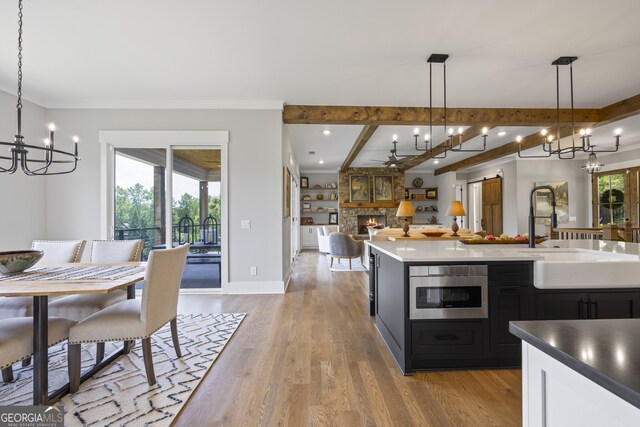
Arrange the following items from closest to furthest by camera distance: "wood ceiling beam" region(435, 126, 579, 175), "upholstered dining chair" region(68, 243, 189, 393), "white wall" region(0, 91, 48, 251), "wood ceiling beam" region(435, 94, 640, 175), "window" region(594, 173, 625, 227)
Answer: "upholstered dining chair" region(68, 243, 189, 393)
"white wall" region(0, 91, 48, 251)
"wood ceiling beam" region(435, 94, 640, 175)
"wood ceiling beam" region(435, 126, 579, 175)
"window" region(594, 173, 625, 227)

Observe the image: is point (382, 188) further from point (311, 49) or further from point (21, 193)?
point (21, 193)

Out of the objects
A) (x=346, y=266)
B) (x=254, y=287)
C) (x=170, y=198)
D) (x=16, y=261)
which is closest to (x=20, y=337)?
(x=16, y=261)

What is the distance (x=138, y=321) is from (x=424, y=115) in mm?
4386

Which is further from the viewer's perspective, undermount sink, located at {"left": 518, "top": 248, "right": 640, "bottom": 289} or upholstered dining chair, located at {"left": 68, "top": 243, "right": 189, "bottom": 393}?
undermount sink, located at {"left": 518, "top": 248, "right": 640, "bottom": 289}

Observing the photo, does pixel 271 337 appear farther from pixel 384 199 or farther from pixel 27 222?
pixel 384 199

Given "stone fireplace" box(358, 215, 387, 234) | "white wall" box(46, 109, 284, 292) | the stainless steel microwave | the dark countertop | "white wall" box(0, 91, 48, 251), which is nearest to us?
the dark countertop

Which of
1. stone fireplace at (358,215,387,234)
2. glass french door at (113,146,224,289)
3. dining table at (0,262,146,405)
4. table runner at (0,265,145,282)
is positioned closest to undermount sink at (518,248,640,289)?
dining table at (0,262,146,405)

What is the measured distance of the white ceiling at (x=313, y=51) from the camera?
2.48 m

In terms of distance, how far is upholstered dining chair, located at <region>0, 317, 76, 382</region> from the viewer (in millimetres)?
1689

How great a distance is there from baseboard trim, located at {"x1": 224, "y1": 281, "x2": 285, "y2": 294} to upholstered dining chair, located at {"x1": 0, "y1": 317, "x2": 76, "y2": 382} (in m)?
2.45

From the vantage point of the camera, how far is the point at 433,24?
266cm

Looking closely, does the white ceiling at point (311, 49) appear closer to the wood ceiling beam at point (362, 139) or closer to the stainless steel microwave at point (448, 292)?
the wood ceiling beam at point (362, 139)

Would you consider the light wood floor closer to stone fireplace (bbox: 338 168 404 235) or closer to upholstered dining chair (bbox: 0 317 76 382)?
upholstered dining chair (bbox: 0 317 76 382)

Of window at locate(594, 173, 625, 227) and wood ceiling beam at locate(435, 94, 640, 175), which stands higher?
wood ceiling beam at locate(435, 94, 640, 175)
